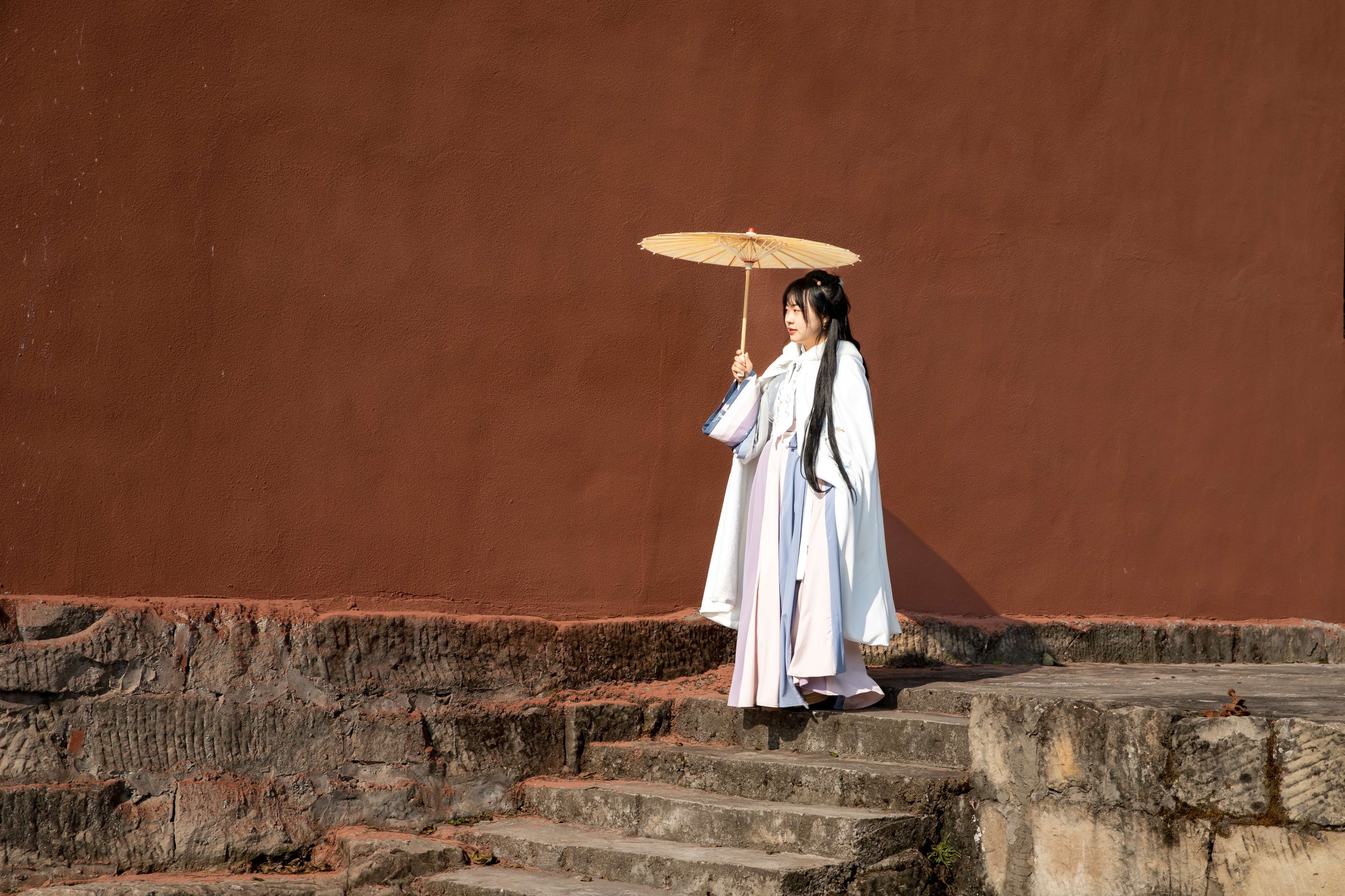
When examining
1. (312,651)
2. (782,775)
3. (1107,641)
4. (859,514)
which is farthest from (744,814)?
(1107,641)

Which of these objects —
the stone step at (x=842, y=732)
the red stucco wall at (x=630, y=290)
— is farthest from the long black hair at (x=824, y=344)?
the stone step at (x=842, y=732)

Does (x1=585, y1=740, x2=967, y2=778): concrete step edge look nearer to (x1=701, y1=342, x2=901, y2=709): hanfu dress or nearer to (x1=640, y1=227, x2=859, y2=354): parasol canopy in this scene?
(x1=701, y1=342, x2=901, y2=709): hanfu dress

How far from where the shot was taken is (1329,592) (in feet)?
21.8

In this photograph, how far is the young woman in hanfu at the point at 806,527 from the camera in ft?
13.4

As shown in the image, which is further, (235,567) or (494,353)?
(494,353)

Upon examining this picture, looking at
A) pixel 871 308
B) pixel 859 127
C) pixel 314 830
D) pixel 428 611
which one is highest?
pixel 859 127

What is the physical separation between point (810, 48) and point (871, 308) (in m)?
1.13

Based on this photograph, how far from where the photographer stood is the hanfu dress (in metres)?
4.05

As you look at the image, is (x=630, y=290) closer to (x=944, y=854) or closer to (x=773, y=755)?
(x=773, y=755)

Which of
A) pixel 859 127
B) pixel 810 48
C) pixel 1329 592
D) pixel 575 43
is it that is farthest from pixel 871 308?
pixel 1329 592

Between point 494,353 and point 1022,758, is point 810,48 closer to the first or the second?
point 494,353

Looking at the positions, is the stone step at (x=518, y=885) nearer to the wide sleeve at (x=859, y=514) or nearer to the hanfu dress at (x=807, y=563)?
the hanfu dress at (x=807, y=563)

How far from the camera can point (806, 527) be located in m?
4.15

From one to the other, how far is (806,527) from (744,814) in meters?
1.01
